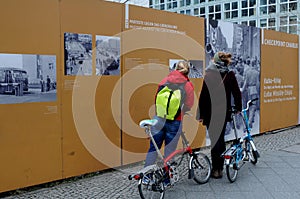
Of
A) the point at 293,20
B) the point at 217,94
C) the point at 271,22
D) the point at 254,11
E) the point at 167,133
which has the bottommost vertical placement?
the point at 167,133

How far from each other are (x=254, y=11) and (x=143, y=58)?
4382cm

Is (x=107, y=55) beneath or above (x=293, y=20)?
beneath

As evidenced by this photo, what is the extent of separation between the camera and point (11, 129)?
4812 millimetres

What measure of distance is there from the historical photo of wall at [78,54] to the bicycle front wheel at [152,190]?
204cm

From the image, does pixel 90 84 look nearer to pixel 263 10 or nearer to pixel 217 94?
pixel 217 94

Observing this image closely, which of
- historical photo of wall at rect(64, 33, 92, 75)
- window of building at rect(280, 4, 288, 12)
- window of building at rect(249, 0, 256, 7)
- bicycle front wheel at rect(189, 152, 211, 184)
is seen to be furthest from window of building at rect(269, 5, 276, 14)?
historical photo of wall at rect(64, 33, 92, 75)

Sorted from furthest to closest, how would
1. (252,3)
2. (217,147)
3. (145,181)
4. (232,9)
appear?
(232,9) → (252,3) → (217,147) → (145,181)

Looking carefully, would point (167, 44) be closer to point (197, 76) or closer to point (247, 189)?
point (197, 76)

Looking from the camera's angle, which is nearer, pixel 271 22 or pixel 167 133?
pixel 167 133

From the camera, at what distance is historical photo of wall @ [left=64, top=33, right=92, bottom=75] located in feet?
17.5

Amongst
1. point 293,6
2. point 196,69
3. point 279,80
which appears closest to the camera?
point 196,69

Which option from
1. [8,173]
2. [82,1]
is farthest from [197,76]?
[8,173]

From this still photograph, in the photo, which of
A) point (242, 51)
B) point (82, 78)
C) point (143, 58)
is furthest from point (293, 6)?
point (82, 78)

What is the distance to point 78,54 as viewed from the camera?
5.49m
